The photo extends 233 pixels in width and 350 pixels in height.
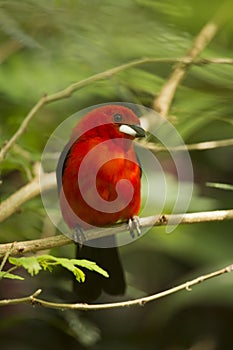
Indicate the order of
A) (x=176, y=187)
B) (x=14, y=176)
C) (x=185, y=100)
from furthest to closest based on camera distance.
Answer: (x=14, y=176), (x=176, y=187), (x=185, y=100)

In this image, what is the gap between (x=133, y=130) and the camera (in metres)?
3.24

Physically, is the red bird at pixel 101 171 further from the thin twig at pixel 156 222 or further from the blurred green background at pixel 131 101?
the thin twig at pixel 156 222

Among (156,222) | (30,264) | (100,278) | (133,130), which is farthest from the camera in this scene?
(100,278)

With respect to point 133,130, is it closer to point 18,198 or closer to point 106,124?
point 106,124

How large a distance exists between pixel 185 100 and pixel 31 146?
37.6 inches

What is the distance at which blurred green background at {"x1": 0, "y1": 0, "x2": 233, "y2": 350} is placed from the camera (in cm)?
219

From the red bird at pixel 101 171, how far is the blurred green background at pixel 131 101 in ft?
0.39

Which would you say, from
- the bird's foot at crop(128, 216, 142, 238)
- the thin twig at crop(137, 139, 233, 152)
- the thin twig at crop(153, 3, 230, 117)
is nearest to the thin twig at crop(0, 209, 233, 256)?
the bird's foot at crop(128, 216, 142, 238)

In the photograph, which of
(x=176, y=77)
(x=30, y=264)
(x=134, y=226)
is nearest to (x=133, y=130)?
(x=176, y=77)

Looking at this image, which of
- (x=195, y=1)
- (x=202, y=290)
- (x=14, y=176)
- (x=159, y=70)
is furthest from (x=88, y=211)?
(x=195, y=1)

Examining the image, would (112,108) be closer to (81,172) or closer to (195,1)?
(81,172)

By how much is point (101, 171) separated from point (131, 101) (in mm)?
345

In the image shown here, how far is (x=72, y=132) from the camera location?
11.5 feet

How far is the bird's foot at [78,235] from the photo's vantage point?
297cm
